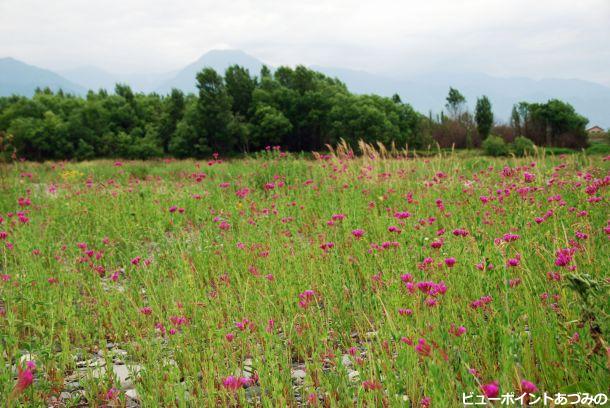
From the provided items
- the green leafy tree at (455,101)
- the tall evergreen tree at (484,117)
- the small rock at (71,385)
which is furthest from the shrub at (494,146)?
the small rock at (71,385)

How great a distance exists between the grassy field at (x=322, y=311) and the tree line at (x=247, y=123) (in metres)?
31.5

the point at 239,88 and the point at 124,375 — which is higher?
the point at 239,88

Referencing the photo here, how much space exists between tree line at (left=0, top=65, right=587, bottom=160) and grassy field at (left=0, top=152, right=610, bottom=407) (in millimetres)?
31481

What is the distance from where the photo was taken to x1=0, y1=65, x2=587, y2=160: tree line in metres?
36.7

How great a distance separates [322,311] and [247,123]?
36879mm

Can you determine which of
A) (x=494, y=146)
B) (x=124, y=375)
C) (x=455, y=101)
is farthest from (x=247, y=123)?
(x=124, y=375)

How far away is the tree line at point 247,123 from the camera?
36656 mm

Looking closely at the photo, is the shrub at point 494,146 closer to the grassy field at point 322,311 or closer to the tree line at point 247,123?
the tree line at point 247,123

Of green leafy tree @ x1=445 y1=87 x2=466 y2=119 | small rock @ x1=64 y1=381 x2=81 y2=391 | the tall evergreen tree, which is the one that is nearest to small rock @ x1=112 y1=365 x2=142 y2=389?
small rock @ x1=64 y1=381 x2=81 y2=391

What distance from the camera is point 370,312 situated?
3219mm

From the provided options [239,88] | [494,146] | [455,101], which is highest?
[455,101]

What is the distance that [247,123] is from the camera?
128 feet

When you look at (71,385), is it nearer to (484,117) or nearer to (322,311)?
(322,311)

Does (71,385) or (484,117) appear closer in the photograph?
(71,385)
